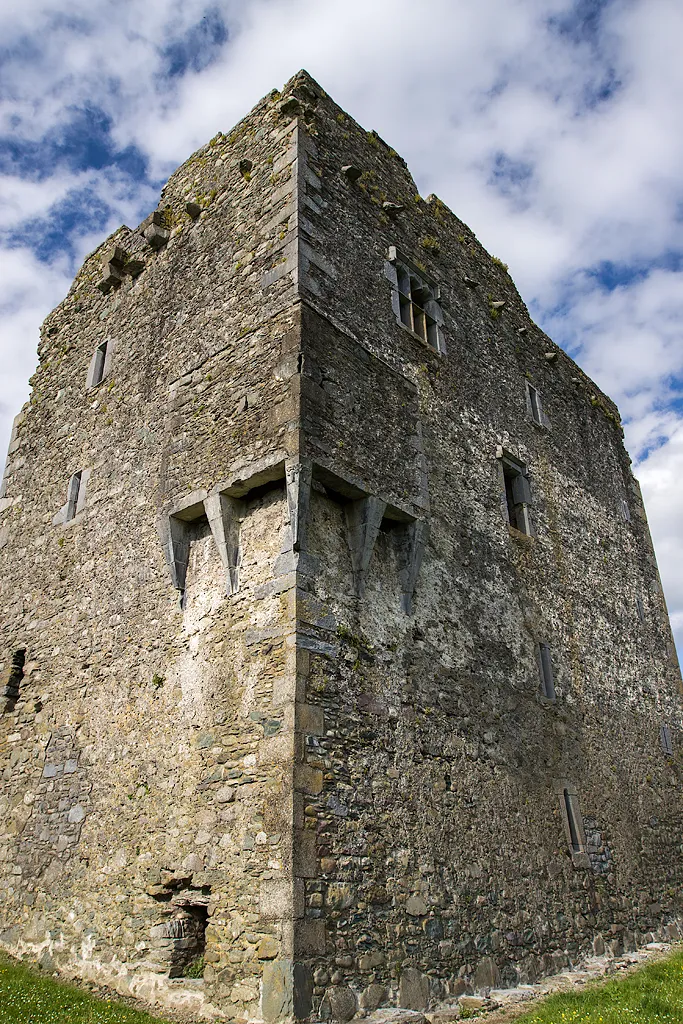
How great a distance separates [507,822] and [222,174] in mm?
8996

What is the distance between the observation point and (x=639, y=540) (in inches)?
600

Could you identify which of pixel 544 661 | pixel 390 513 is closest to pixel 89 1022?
pixel 390 513

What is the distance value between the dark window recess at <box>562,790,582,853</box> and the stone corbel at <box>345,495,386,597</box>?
174 inches

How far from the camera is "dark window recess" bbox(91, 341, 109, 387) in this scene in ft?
38.0

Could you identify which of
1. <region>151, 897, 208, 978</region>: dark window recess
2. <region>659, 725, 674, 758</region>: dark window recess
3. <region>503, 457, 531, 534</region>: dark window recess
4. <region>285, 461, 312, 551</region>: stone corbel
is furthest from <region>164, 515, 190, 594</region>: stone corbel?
<region>659, 725, 674, 758</region>: dark window recess

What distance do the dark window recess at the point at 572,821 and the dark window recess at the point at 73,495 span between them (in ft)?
24.6

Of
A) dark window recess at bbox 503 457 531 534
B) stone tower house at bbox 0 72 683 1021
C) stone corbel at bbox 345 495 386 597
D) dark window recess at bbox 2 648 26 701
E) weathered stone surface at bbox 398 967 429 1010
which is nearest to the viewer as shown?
weathered stone surface at bbox 398 967 429 1010

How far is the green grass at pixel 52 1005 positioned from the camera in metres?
6.26

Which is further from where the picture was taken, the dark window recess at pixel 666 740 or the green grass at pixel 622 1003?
the dark window recess at pixel 666 740

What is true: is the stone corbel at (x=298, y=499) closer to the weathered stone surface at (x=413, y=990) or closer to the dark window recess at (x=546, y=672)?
the weathered stone surface at (x=413, y=990)

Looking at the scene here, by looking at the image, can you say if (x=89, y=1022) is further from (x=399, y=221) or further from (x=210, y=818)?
(x=399, y=221)

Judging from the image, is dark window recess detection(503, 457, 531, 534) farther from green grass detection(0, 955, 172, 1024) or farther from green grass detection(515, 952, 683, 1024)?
green grass detection(0, 955, 172, 1024)

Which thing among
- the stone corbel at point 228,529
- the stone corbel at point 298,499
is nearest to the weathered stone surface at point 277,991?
the stone corbel at point 228,529

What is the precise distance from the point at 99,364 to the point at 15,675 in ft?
15.5
